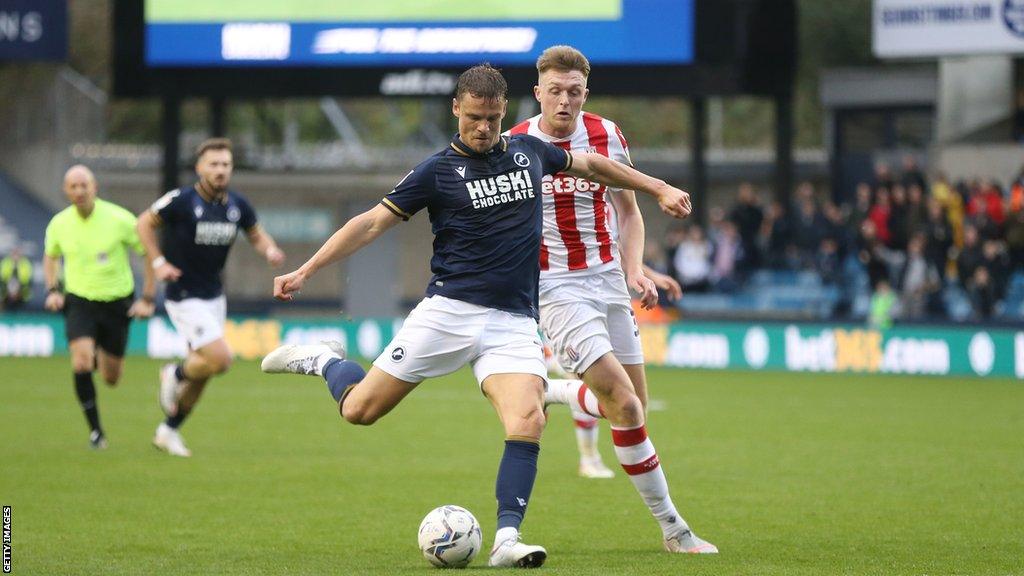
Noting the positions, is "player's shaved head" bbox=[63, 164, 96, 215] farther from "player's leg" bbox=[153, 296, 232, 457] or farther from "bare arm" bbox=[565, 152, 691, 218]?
"bare arm" bbox=[565, 152, 691, 218]

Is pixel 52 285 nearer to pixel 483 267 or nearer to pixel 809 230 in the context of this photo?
pixel 483 267

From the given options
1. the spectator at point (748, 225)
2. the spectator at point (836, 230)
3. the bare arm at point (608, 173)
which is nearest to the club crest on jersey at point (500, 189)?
the bare arm at point (608, 173)

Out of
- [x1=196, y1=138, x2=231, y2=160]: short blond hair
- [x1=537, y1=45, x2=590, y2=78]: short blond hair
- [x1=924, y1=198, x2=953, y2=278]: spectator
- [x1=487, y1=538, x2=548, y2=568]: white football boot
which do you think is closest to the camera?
[x1=487, y1=538, x2=548, y2=568]: white football boot

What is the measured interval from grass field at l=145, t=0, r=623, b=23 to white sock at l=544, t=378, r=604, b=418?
15.9 meters

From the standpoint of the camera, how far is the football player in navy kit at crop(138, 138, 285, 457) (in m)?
12.9

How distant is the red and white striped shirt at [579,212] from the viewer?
8.75m

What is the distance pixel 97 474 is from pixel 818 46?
43.7m

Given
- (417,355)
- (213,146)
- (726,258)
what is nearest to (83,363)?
(213,146)

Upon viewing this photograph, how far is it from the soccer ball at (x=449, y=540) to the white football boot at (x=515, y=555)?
0.64 feet

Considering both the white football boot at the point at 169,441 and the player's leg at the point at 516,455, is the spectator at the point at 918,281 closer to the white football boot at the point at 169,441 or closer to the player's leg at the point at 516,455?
the white football boot at the point at 169,441

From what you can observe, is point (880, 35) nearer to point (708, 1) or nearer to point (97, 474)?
point (708, 1)

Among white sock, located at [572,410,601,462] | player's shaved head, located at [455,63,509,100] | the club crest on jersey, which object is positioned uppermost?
player's shaved head, located at [455,63,509,100]

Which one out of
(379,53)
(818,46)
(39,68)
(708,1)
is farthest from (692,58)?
(818,46)

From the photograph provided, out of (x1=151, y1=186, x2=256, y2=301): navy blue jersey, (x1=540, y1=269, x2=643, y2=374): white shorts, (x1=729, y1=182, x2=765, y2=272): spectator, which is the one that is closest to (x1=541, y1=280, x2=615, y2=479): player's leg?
(x1=540, y1=269, x2=643, y2=374): white shorts
